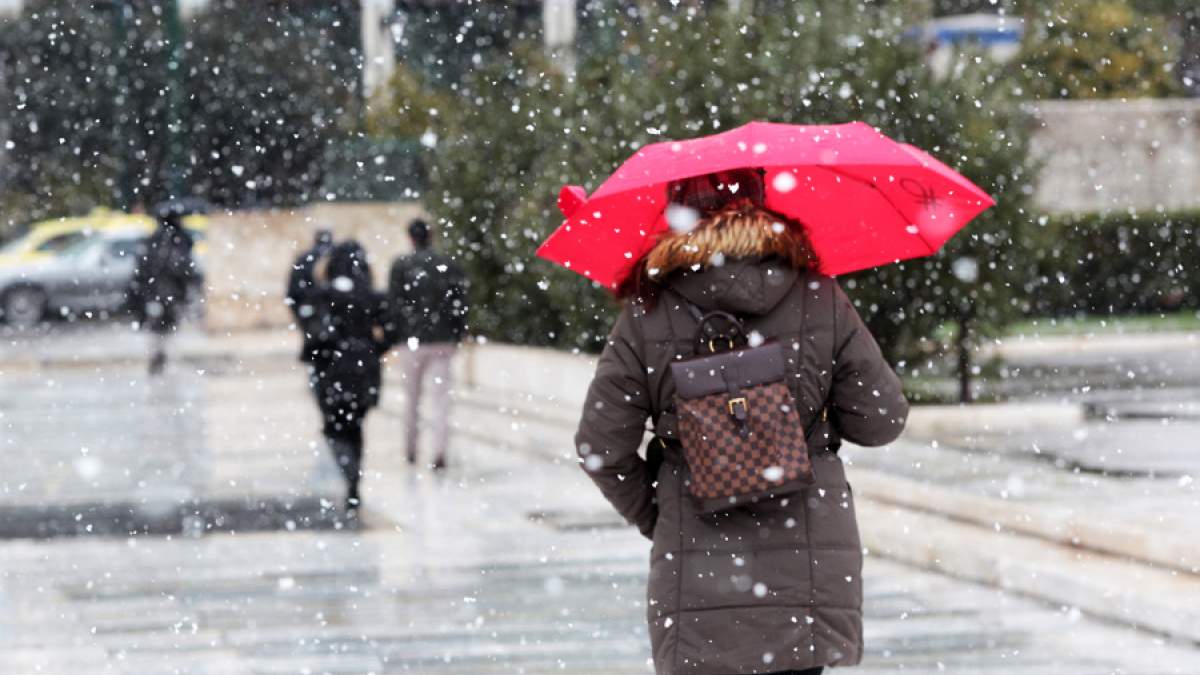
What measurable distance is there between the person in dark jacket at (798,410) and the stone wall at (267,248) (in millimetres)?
25331

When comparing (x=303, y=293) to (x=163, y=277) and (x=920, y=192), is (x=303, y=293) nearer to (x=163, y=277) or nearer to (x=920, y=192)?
(x=920, y=192)

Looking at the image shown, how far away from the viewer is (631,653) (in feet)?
24.0

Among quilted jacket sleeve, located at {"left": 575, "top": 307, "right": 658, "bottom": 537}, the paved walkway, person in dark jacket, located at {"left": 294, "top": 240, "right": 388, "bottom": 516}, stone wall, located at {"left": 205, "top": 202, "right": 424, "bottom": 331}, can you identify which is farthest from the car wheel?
quilted jacket sleeve, located at {"left": 575, "top": 307, "right": 658, "bottom": 537}

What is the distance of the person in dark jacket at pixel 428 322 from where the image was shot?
12758 millimetres

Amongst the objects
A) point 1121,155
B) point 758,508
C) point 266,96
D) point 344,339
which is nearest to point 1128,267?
point 1121,155

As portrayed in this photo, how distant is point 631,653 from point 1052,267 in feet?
35.9

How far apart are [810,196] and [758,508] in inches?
32.9

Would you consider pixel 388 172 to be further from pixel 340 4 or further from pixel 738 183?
pixel 738 183

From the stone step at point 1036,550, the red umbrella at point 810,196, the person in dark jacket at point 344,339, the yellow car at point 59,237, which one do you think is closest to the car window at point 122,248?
the yellow car at point 59,237

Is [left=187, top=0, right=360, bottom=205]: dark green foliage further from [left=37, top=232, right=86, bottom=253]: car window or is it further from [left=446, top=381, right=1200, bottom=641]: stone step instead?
[left=446, top=381, right=1200, bottom=641]: stone step

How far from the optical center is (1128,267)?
26.7 meters

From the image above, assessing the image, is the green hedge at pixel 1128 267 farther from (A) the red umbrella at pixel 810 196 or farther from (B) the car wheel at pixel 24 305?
(A) the red umbrella at pixel 810 196

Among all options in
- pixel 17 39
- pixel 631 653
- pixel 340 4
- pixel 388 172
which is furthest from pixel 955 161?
pixel 17 39

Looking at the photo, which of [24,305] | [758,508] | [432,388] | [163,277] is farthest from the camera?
[24,305]
